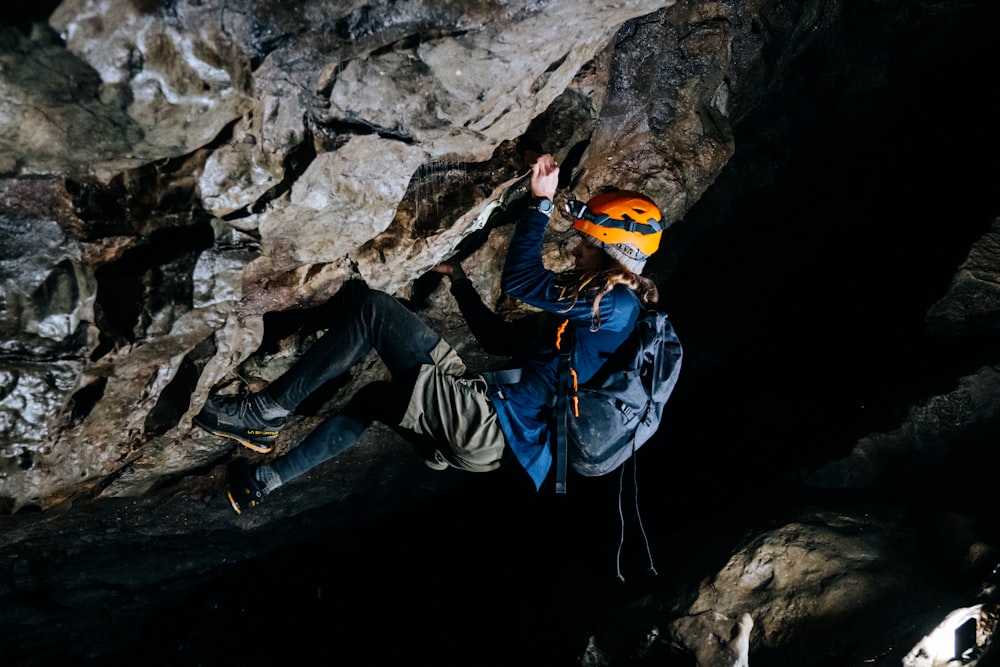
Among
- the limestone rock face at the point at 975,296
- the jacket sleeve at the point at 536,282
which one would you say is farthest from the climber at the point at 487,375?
the limestone rock face at the point at 975,296

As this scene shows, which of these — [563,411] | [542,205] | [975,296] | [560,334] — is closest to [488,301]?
[560,334]

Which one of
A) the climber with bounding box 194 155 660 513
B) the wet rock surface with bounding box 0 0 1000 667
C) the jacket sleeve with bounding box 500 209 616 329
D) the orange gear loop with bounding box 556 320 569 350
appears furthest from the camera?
the orange gear loop with bounding box 556 320 569 350

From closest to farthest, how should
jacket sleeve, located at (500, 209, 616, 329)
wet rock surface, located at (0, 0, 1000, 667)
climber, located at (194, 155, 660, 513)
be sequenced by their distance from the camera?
wet rock surface, located at (0, 0, 1000, 667) < jacket sleeve, located at (500, 209, 616, 329) < climber, located at (194, 155, 660, 513)

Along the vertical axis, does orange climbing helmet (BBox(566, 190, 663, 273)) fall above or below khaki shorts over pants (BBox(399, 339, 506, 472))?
above

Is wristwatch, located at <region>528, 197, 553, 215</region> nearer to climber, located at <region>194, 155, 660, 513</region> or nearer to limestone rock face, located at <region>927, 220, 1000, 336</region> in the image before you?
climber, located at <region>194, 155, 660, 513</region>

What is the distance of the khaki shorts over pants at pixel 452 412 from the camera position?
402 centimetres

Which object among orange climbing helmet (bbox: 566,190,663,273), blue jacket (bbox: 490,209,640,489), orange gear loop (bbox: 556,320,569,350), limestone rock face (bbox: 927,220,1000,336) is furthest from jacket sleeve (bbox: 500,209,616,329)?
limestone rock face (bbox: 927,220,1000,336)

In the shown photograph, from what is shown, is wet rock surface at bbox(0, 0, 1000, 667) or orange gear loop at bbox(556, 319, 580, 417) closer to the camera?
wet rock surface at bbox(0, 0, 1000, 667)

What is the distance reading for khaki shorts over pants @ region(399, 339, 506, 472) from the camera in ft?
13.2

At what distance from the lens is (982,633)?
10.8 ft

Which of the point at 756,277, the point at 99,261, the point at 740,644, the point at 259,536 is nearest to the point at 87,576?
the point at 259,536

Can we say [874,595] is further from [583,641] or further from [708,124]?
[708,124]

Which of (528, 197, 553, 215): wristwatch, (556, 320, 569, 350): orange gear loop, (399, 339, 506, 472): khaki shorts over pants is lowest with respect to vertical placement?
(399, 339, 506, 472): khaki shorts over pants

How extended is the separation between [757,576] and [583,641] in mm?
1360
